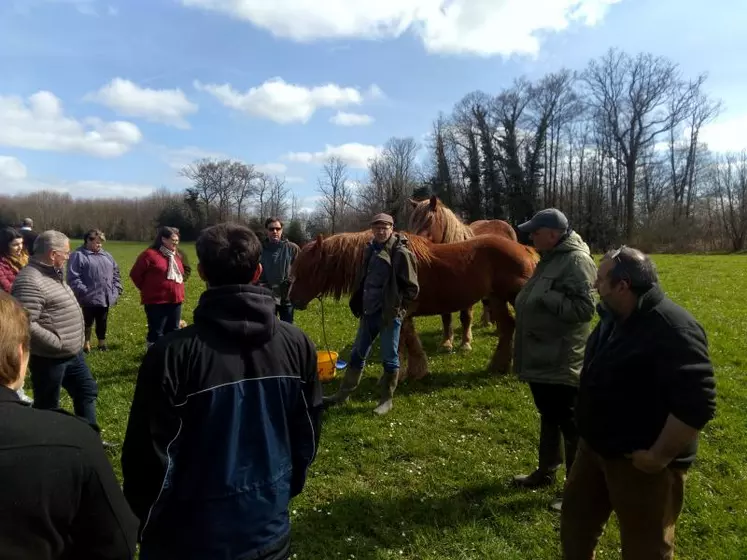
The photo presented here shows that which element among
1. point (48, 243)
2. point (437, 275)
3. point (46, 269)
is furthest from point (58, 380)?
point (437, 275)

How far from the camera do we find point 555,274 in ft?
11.3

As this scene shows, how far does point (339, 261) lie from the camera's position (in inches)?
233

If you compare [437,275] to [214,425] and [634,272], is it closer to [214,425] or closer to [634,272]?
[634,272]

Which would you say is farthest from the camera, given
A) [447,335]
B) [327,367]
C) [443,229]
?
[443,229]

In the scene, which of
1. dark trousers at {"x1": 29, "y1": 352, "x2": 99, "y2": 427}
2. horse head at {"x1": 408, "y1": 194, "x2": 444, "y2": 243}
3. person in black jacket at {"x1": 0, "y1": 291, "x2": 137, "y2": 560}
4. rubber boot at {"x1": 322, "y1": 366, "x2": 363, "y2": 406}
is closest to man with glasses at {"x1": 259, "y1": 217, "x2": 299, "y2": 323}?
horse head at {"x1": 408, "y1": 194, "x2": 444, "y2": 243}

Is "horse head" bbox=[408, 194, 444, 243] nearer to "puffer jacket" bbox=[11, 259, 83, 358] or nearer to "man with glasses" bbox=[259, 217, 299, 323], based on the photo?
"man with glasses" bbox=[259, 217, 299, 323]

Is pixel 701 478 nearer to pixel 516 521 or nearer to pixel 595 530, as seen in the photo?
pixel 516 521

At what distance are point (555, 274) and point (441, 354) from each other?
14.6ft

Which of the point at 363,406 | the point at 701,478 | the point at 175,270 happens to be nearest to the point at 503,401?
the point at 363,406

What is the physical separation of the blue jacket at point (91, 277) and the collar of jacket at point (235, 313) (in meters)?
6.93

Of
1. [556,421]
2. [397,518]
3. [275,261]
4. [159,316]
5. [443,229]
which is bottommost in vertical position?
[397,518]

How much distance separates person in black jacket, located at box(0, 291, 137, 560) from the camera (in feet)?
3.88

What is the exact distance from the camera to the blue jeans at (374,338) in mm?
5195

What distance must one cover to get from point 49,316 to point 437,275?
4175 mm
